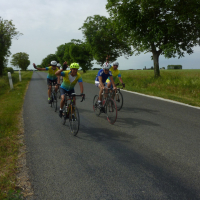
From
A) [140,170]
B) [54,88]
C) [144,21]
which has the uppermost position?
[144,21]

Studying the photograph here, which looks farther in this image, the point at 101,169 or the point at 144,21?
the point at 144,21

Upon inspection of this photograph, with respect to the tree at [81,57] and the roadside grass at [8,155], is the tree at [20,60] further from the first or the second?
the roadside grass at [8,155]

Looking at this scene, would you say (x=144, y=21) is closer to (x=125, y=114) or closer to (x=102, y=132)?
(x=125, y=114)

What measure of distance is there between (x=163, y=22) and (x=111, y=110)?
48.5 ft

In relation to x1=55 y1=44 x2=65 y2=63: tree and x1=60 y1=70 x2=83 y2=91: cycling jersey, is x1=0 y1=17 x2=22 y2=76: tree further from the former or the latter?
x1=55 y1=44 x2=65 y2=63: tree

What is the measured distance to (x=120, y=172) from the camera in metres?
3.48

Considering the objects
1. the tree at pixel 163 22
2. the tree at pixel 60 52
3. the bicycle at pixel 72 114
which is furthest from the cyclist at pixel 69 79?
the tree at pixel 60 52

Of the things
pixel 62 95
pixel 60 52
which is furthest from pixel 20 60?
pixel 62 95

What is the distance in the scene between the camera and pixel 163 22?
18234 mm

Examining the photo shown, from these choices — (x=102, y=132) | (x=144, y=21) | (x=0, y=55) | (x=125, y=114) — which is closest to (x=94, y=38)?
(x=144, y=21)

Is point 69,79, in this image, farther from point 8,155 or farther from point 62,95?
point 8,155

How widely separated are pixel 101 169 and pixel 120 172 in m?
0.35

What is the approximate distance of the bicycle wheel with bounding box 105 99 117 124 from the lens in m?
6.51

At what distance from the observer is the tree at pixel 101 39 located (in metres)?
33.4
